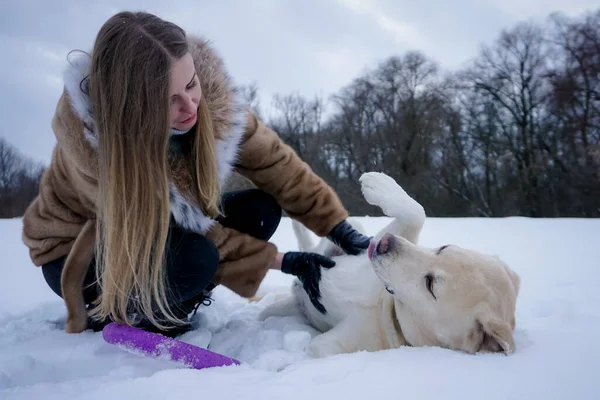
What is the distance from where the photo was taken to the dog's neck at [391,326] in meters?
1.63

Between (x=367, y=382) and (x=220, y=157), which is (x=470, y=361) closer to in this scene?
(x=367, y=382)

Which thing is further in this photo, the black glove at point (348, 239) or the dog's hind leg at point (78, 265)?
the black glove at point (348, 239)

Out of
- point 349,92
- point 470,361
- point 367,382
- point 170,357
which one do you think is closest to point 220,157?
point 170,357

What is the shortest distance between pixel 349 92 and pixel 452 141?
19.6 feet

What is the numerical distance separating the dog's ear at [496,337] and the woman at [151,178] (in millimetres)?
786

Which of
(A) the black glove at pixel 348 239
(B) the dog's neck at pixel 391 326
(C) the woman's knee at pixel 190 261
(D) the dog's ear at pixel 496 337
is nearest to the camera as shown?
(D) the dog's ear at pixel 496 337

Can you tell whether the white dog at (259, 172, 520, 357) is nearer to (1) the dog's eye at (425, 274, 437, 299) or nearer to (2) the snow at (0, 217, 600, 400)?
(1) the dog's eye at (425, 274, 437, 299)

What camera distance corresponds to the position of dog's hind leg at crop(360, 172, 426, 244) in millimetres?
1924

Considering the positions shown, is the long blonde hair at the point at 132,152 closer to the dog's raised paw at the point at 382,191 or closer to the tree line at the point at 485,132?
the dog's raised paw at the point at 382,191

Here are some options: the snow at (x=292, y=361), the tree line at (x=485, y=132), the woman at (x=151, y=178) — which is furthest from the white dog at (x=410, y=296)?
the tree line at (x=485, y=132)

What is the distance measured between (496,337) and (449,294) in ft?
0.69

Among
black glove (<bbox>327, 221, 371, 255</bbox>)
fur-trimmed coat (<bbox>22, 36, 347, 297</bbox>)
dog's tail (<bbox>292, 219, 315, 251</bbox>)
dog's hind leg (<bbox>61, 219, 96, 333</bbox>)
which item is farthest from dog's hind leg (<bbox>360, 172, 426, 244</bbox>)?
dog's hind leg (<bbox>61, 219, 96, 333</bbox>)

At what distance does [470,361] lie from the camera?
1.24 metres

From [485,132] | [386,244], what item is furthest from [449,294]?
[485,132]
